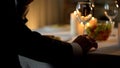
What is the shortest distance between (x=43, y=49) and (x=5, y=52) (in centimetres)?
21

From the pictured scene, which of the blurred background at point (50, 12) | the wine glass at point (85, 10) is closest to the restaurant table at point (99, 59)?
the wine glass at point (85, 10)

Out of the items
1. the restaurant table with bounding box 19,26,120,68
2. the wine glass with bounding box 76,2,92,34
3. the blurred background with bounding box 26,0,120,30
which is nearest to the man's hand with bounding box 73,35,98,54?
the restaurant table with bounding box 19,26,120,68

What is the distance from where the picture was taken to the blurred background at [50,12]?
8.82 feet

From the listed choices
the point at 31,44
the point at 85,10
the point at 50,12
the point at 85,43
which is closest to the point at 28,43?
the point at 31,44

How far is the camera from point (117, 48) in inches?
60.6

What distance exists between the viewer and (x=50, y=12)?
319 centimetres

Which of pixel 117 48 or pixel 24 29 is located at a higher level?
pixel 24 29

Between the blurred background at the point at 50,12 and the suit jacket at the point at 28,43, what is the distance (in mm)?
1331

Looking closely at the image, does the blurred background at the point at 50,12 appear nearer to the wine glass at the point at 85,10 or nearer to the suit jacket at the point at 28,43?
the wine glass at the point at 85,10

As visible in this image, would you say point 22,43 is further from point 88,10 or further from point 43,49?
point 88,10

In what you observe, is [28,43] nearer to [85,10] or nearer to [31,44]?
[31,44]

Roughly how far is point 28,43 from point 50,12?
6.54ft

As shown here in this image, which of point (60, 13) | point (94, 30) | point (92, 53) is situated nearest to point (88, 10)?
point (94, 30)

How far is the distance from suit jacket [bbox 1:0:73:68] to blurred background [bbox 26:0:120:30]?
1331 millimetres
